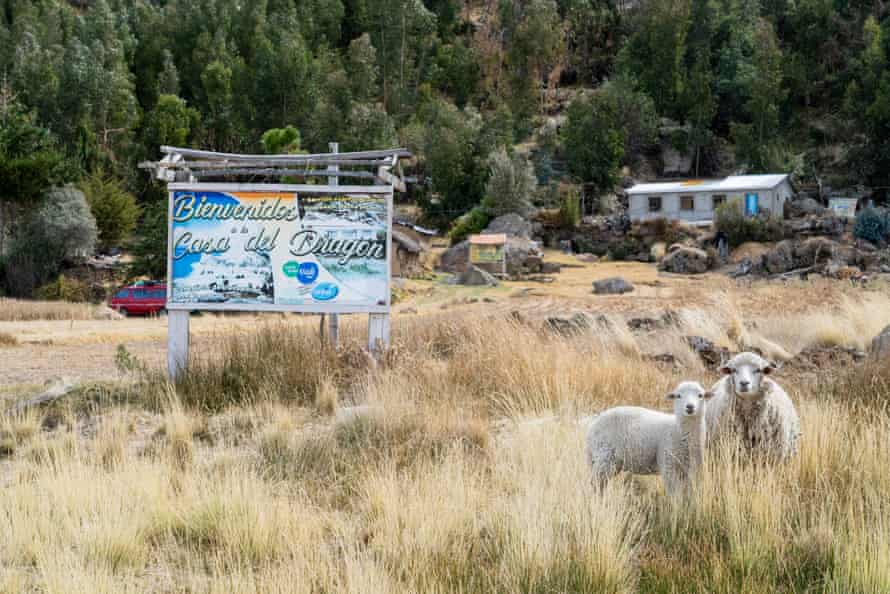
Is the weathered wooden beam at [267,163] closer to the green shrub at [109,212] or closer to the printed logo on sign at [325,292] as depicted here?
the printed logo on sign at [325,292]

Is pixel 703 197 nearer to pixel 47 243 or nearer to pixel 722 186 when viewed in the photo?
pixel 722 186

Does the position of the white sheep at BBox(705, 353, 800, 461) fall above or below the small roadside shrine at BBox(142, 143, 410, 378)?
below

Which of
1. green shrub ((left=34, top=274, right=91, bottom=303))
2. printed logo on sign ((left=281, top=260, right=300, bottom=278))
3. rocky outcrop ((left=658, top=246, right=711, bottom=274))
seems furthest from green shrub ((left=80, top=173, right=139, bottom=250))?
printed logo on sign ((left=281, top=260, right=300, bottom=278))

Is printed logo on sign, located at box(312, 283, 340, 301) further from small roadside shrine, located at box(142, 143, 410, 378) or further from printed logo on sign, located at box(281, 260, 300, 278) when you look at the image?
printed logo on sign, located at box(281, 260, 300, 278)

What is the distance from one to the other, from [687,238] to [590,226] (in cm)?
678

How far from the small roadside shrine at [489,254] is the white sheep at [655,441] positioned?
126 feet

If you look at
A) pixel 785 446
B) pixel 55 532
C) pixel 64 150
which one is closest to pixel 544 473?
pixel 785 446

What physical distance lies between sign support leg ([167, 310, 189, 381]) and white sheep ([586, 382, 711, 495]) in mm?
6231

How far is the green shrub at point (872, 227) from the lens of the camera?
47.3 m

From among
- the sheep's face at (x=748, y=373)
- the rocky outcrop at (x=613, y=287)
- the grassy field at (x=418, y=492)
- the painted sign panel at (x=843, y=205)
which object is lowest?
the grassy field at (x=418, y=492)

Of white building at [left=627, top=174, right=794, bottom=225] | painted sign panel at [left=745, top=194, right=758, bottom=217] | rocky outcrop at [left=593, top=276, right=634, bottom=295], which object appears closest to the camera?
rocky outcrop at [left=593, top=276, right=634, bottom=295]

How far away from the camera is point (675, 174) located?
77438mm

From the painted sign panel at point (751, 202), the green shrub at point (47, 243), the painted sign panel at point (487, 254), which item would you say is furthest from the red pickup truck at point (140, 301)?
the painted sign panel at point (751, 202)

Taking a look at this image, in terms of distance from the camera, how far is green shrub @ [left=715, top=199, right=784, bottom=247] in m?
48.4
